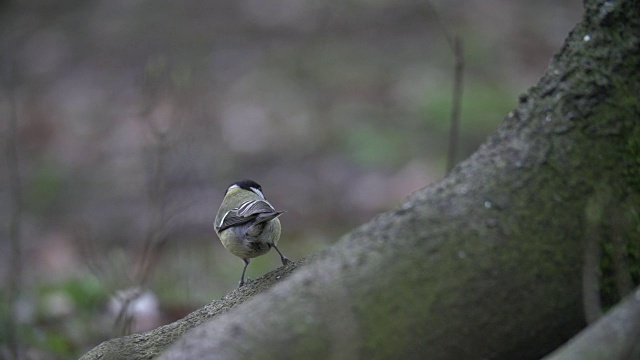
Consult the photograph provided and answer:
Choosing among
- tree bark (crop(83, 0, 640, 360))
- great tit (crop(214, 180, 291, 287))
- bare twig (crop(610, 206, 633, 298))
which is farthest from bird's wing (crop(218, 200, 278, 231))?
bare twig (crop(610, 206, 633, 298))

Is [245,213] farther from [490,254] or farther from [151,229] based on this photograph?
[490,254]

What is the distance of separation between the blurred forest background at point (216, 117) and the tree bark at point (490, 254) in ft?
9.28

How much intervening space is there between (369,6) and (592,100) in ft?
26.7

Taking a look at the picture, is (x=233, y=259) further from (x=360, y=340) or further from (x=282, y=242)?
(x=360, y=340)

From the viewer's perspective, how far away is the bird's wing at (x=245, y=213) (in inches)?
138

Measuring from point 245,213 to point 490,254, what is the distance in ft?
5.61

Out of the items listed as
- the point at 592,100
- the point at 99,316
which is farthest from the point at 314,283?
the point at 99,316

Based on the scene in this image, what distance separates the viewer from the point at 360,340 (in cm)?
190

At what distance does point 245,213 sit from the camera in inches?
139

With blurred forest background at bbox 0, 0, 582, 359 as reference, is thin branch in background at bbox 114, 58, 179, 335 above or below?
below

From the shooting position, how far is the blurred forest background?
20.2 ft

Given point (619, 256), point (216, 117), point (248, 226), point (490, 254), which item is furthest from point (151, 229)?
point (216, 117)

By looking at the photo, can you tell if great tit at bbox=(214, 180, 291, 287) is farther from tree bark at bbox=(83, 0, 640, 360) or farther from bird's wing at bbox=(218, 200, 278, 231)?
tree bark at bbox=(83, 0, 640, 360)

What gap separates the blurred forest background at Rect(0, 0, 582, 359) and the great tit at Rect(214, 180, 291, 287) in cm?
112
